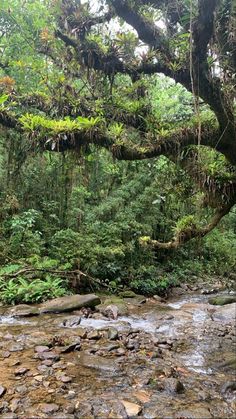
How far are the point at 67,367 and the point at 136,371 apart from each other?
0.88 metres

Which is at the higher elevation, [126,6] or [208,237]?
[126,6]

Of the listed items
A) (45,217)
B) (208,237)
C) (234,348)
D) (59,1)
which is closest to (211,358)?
(234,348)

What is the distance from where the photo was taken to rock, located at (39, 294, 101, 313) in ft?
24.0

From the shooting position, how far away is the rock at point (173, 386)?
382 cm

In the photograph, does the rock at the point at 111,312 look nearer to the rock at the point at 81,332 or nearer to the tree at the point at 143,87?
the rock at the point at 81,332

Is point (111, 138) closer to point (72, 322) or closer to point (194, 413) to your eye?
point (72, 322)

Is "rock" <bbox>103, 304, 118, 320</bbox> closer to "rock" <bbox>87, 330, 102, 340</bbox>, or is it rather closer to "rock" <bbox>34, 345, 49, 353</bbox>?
"rock" <bbox>87, 330, 102, 340</bbox>

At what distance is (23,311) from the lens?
715 cm

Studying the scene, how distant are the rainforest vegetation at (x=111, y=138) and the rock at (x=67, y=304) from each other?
2.24ft

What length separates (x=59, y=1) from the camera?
17.6 feet

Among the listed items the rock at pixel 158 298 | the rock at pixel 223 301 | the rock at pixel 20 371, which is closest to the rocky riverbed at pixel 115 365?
the rock at pixel 20 371

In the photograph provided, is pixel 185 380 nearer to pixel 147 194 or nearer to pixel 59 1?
pixel 59 1

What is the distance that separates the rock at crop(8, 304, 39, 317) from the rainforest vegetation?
54 cm

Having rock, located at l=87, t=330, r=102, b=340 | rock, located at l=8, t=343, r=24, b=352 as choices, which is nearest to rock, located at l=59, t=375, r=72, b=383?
rock, located at l=8, t=343, r=24, b=352
